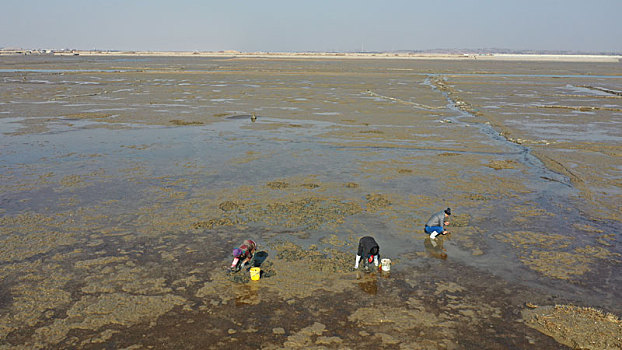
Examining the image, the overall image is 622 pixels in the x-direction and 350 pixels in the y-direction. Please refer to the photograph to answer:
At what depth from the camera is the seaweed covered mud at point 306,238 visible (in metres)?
7.04

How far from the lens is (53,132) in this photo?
75.8ft

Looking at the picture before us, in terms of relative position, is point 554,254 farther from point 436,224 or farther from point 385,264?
point 385,264

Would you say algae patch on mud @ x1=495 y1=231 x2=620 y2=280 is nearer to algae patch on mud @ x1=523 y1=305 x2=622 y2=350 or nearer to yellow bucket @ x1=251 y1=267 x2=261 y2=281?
algae patch on mud @ x1=523 y1=305 x2=622 y2=350

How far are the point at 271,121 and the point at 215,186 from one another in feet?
44.9

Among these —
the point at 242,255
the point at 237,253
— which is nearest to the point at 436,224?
the point at 242,255

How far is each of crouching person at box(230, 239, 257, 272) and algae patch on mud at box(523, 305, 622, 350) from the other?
5318 mm

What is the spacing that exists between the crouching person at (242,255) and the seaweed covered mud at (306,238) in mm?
354

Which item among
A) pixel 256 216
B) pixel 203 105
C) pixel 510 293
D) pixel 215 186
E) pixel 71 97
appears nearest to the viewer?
pixel 510 293

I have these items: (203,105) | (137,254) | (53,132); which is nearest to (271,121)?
(203,105)

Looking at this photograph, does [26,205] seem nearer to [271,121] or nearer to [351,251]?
[351,251]

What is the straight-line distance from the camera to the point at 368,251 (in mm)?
8609

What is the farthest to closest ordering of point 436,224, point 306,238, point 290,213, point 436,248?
point 290,213
point 306,238
point 436,224
point 436,248

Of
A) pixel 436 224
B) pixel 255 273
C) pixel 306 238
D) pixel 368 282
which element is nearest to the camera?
pixel 255 273

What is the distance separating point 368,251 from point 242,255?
2.59 meters
